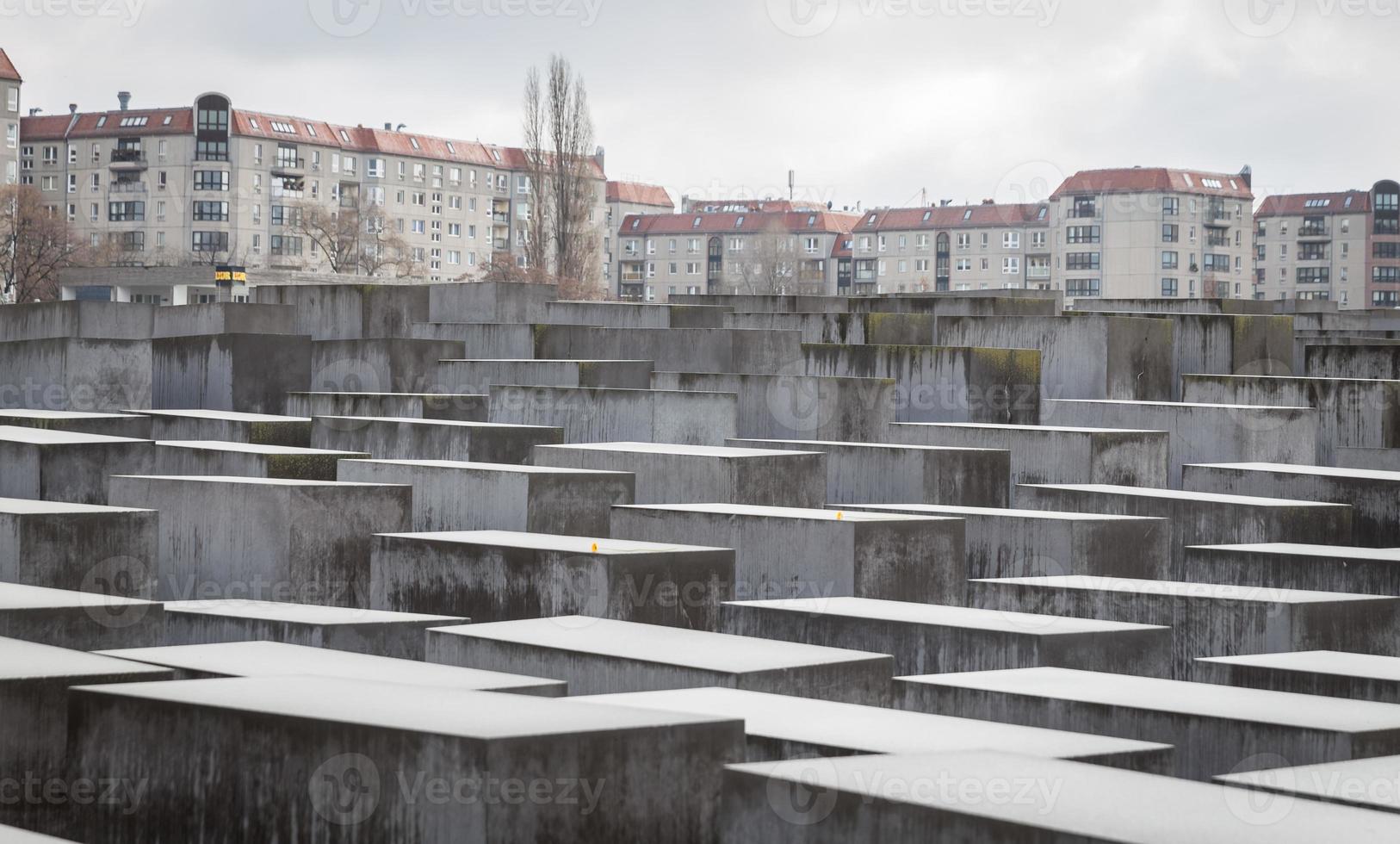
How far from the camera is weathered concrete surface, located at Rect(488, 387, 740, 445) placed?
11211 mm

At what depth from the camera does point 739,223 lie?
12175cm

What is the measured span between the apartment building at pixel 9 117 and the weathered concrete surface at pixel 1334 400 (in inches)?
3321

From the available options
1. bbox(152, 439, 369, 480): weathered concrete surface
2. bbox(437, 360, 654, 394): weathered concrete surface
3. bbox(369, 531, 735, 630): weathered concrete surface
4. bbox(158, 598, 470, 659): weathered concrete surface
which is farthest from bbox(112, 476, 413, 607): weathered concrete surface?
bbox(437, 360, 654, 394): weathered concrete surface

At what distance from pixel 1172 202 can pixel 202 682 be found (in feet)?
340

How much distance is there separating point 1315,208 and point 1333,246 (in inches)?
132

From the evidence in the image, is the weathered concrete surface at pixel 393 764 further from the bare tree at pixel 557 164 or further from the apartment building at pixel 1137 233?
the apartment building at pixel 1137 233

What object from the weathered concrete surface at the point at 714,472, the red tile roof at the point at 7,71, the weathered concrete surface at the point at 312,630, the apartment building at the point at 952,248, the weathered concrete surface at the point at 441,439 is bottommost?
the weathered concrete surface at the point at 312,630

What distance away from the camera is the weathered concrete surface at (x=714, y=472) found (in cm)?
900

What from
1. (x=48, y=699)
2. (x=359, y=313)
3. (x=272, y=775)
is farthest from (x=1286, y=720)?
(x=359, y=313)

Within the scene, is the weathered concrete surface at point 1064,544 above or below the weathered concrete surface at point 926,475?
below

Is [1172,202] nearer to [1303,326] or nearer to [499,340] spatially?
[1303,326]

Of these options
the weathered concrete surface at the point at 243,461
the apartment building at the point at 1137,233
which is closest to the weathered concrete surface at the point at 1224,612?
the weathered concrete surface at the point at 243,461

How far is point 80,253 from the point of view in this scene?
7519 centimetres

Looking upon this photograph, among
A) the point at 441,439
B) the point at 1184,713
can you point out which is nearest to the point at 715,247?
the point at 441,439
